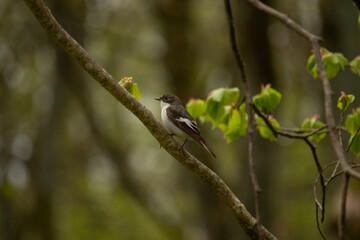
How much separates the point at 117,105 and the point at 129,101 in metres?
14.8

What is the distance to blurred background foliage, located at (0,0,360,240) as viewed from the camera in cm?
949

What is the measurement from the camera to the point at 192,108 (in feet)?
16.4

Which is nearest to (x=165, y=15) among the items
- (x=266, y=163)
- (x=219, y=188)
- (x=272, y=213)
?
(x=266, y=163)

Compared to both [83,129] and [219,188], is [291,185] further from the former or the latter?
[219,188]

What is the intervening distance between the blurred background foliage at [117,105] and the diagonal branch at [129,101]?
306 centimetres

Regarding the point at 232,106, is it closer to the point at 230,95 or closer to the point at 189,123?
the point at 230,95

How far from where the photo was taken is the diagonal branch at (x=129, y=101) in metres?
3.42

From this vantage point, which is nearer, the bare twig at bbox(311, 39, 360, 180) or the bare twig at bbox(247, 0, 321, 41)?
the bare twig at bbox(311, 39, 360, 180)

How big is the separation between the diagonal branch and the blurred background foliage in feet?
10.0

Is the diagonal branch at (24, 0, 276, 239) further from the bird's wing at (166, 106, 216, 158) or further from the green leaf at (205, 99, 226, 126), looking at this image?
the bird's wing at (166, 106, 216, 158)

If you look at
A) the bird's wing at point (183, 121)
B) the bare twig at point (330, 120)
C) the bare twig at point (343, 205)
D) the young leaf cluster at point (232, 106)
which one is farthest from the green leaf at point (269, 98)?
the bare twig at point (343, 205)

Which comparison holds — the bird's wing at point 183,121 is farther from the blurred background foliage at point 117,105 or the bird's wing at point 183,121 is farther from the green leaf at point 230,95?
the blurred background foliage at point 117,105

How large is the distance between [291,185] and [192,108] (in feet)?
42.6

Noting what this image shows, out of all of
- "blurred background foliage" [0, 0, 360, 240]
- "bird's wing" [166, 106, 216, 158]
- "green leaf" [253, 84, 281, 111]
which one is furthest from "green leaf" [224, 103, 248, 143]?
"blurred background foliage" [0, 0, 360, 240]
